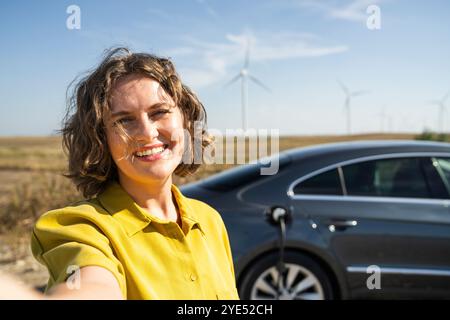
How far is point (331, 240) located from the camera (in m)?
3.76

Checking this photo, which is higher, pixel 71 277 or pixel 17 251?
pixel 71 277

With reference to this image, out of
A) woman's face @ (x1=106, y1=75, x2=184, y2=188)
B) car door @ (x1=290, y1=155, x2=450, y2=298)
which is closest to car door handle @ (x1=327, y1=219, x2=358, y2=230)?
car door @ (x1=290, y1=155, x2=450, y2=298)

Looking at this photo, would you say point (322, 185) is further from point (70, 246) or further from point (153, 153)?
point (70, 246)

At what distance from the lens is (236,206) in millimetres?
3830

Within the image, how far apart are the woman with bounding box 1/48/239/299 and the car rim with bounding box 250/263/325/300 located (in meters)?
2.26

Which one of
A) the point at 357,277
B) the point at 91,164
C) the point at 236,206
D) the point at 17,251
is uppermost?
the point at 91,164

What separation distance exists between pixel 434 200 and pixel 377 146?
0.62 metres

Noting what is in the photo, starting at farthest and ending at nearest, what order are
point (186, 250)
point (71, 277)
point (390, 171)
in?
1. point (390, 171)
2. point (186, 250)
3. point (71, 277)

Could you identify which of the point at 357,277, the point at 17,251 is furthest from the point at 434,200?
the point at 17,251

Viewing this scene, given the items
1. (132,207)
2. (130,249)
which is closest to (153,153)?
(132,207)

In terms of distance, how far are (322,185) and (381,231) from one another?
57cm

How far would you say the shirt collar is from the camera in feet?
4.18

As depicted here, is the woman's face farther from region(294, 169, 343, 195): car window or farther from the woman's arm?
region(294, 169, 343, 195): car window
